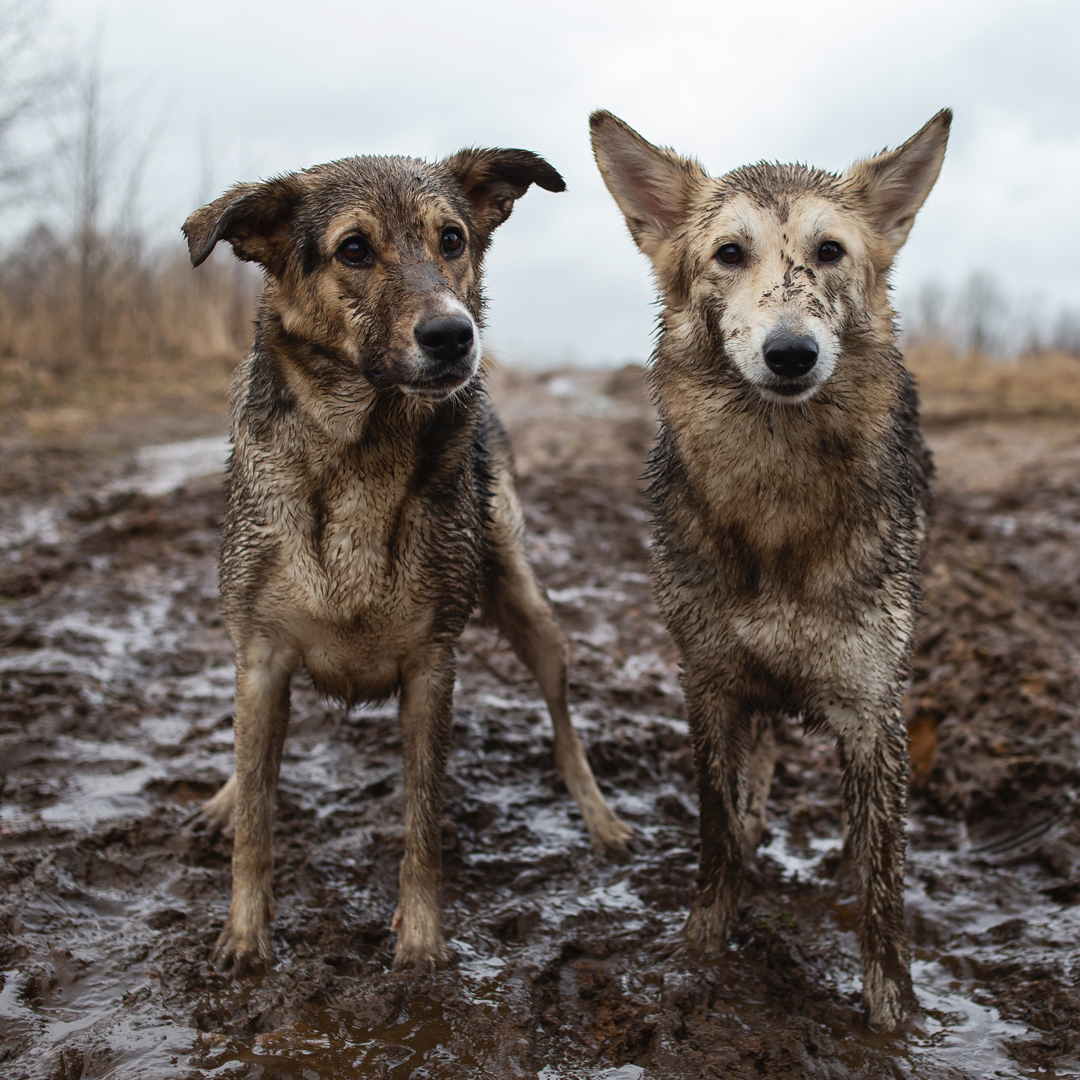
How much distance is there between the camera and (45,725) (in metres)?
5.14

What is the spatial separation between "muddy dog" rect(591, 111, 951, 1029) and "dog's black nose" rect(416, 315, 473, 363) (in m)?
0.84

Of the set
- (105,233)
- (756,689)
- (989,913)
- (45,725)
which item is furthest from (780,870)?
(105,233)

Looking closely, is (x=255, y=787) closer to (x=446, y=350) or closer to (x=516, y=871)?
(x=516, y=871)

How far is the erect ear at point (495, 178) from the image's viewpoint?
3.90 meters

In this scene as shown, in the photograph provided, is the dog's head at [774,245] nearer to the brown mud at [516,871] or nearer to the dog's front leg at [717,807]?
the dog's front leg at [717,807]

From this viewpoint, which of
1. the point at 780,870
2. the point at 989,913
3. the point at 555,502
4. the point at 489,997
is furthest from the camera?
the point at 555,502

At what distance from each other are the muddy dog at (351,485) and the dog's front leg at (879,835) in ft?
4.78

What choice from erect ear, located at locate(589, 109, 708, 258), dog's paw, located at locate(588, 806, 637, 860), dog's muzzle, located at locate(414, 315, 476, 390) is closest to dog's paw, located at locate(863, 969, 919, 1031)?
Result: dog's paw, located at locate(588, 806, 637, 860)

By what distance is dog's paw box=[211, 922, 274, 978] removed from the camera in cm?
344

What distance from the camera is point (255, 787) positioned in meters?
3.62

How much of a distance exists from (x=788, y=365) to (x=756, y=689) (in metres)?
1.17

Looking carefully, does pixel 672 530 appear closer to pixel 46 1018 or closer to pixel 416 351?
pixel 416 351

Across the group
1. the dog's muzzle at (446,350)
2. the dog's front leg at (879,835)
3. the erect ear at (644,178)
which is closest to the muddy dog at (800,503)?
the dog's front leg at (879,835)

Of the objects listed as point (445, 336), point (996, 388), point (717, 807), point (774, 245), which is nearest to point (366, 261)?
point (445, 336)
